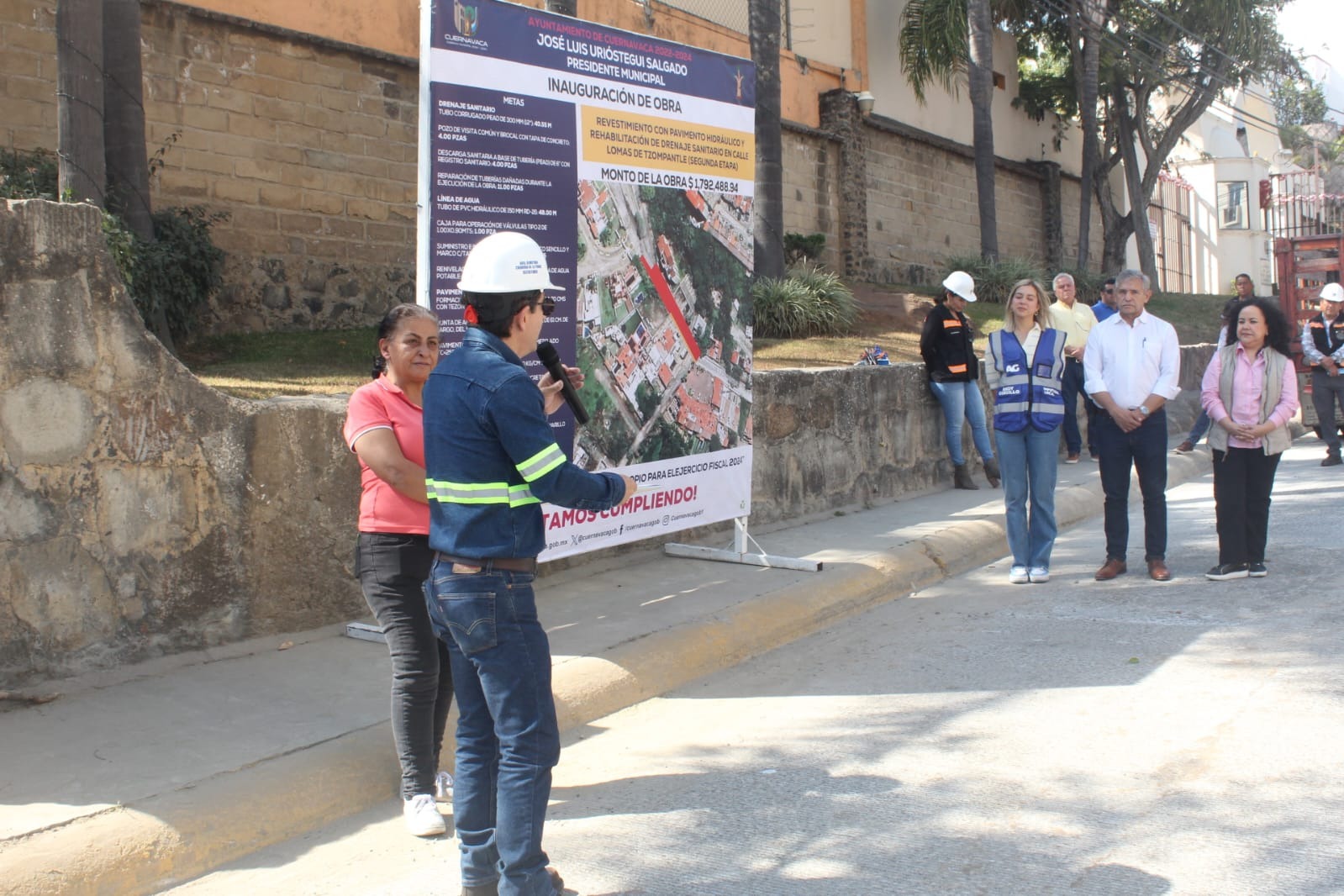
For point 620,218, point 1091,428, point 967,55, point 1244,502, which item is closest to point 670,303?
point 620,218

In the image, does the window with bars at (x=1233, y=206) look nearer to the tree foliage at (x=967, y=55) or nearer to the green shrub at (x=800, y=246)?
the tree foliage at (x=967, y=55)

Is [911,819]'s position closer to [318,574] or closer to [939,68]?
[318,574]

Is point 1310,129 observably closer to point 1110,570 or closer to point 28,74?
point 1110,570

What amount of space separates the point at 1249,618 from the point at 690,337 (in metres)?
3.39

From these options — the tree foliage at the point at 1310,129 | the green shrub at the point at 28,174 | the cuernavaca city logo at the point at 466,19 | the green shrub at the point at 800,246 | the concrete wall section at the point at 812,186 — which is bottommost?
the cuernavaca city logo at the point at 466,19

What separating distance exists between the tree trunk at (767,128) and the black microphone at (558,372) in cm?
1023

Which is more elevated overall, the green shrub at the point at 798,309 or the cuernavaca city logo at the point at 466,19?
the cuernavaca city logo at the point at 466,19

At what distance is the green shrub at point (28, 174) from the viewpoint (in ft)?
31.9

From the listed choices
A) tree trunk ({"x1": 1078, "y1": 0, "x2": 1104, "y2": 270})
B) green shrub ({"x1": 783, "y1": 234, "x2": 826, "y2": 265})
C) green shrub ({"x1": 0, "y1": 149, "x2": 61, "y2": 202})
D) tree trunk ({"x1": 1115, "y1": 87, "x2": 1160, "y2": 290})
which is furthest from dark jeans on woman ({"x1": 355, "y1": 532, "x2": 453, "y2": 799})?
tree trunk ({"x1": 1115, "y1": 87, "x2": 1160, "y2": 290})

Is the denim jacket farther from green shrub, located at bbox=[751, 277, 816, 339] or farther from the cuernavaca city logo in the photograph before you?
green shrub, located at bbox=[751, 277, 816, 339]

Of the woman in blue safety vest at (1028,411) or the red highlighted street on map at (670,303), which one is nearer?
the red highlighted street on map at (670,303)

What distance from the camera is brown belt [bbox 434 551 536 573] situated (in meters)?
3.31

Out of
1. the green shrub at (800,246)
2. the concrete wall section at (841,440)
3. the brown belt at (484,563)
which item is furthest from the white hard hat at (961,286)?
the green shrub at (800,246)

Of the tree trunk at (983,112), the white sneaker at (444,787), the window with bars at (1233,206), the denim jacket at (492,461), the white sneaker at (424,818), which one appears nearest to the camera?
the denim jacket at (492,461)
